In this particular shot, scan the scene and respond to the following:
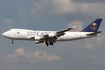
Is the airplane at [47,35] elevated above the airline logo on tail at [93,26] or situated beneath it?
situated beneath

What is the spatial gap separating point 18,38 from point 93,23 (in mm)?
27317

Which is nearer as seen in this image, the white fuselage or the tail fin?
the white fuselage

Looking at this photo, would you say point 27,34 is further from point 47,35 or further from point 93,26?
point 93,26

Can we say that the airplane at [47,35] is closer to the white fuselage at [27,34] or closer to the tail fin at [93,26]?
the white fuselage at [27,34]

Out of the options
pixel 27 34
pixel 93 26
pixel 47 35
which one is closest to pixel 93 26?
pixel 93 26

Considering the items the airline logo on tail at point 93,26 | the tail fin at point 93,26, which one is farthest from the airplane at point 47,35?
the airline logo on tail at point 93,26

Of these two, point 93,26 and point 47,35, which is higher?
point 93,26

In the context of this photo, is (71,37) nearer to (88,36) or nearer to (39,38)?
(88,36)

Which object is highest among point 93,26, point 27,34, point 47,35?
point 93,26

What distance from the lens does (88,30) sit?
7750 centimetres

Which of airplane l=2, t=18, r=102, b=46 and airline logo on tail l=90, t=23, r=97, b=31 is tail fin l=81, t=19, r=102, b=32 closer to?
airline logo on tail l=90, t=23, r=97, b=31

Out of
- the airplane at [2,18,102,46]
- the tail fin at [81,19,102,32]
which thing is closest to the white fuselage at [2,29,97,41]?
the airplane at [2,18,102,46]

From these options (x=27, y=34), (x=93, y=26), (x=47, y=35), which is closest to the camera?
(x=47, y=35)

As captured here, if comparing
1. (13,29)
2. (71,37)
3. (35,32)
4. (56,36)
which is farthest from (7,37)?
(71,37)
